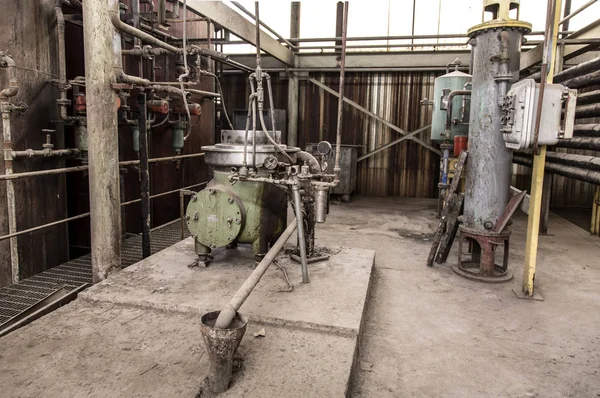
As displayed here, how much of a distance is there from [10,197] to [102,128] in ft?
4.13

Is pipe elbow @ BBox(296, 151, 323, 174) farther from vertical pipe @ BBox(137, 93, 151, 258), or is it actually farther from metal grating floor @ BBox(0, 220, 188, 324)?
metal grating floor @ BBox(0, 220, 188, 324)

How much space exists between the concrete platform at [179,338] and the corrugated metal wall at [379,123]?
585cm

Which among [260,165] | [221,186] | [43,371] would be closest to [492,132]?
[260,165]

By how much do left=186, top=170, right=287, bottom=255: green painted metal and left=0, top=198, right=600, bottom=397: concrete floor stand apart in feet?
2.80

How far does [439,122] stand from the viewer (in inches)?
266

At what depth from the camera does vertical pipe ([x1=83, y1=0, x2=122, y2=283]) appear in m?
3.12

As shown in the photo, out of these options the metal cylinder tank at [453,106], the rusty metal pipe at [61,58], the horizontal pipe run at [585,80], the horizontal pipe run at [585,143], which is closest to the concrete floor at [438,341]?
the horizontal pipe run at [585,143]

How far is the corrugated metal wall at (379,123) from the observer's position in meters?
8.78

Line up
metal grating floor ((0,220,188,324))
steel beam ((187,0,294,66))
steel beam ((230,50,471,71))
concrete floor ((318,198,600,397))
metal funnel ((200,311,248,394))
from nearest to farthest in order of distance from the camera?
metal funnel ((200,311,248,394))
concrete floor ((318,198,600,397))
metal grating floor ((0,220,188,324))
steel beam ((187,0,294,66))
steel beam ((230,50,471,71))

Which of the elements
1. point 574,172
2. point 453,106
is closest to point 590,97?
point 574,172

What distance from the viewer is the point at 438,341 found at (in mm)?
2877

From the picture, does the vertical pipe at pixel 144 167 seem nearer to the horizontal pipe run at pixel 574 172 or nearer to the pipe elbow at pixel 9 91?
the pipe elbow at pixel 9 91

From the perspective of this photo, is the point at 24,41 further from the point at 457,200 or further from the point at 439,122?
the point at 439,122

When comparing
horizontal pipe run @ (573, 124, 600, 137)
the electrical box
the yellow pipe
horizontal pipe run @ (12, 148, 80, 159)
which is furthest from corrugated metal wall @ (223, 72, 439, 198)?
horizontal pipe run @ (12, 148, 80, 159)
